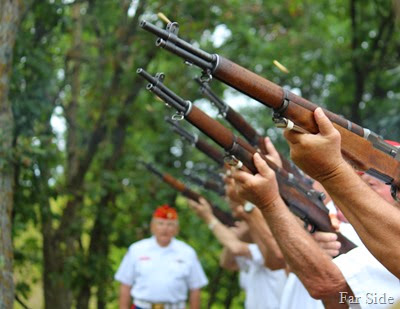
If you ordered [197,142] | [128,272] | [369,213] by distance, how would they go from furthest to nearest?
[128,272]
[197,142]
[369,213]

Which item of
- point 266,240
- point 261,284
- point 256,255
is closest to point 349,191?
point 266,240

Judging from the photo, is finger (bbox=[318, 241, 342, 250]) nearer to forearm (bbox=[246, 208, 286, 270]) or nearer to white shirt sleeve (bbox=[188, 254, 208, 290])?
forearm (bbox=[246, 208, 286, 270])

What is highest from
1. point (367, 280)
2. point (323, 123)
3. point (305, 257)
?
point (323, 123)

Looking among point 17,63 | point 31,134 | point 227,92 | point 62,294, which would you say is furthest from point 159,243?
point 227,92

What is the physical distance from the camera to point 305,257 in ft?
12.2

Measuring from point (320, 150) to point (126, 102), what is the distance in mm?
7071

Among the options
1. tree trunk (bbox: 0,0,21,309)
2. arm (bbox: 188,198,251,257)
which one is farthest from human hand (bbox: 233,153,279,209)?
arm (bbox: 188,198,251,257)

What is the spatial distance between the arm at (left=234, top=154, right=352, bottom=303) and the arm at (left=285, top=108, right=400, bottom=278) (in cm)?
102

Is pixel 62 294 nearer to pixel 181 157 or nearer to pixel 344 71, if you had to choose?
pixel 181 157

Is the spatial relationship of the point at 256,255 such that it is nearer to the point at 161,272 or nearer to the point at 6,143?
the point at 161,272

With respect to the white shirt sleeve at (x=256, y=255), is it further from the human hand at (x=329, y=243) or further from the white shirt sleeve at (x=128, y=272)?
the human hand at (x=329, y=243)

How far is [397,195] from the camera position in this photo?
2777 mm

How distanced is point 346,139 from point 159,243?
17.3 ft

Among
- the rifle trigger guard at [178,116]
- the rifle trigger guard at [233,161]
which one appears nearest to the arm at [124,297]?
the rifle trigger guard at [233,161]
